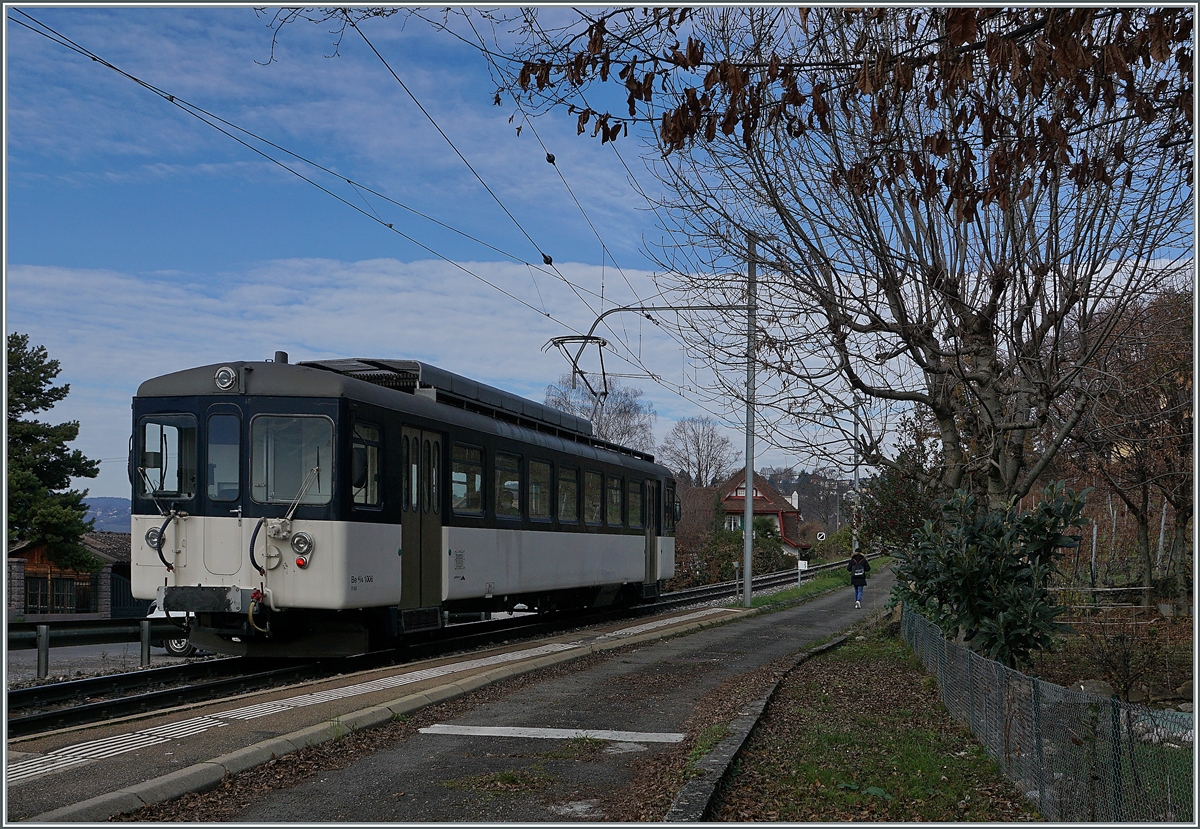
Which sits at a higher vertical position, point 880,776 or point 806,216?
point 806,216

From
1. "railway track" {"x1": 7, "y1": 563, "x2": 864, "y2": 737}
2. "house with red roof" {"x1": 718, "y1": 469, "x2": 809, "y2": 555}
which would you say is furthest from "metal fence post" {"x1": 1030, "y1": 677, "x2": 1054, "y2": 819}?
"house with red roof" {"x1": 718, "y1": 469, "x2": 809, "y2": 555}

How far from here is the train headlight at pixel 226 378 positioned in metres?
12.3

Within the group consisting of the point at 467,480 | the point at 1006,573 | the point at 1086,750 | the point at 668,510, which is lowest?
the point at 1086,750

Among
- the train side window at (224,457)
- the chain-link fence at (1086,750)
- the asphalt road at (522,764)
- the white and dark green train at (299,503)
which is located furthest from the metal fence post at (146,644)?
the chain-link fence at (1086,750)

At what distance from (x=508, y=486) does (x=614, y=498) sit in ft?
17.9

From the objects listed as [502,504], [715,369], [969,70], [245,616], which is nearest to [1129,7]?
[969,70]

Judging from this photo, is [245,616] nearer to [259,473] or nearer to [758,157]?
[259,473]

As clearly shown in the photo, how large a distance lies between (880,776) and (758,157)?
6.94 m

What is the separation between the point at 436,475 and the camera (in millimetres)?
14117

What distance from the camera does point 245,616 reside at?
39.5 ft

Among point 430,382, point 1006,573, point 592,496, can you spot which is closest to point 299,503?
point 430,382

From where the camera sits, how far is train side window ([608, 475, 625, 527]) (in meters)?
21.3

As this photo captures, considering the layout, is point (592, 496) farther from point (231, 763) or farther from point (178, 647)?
point (231, 763)

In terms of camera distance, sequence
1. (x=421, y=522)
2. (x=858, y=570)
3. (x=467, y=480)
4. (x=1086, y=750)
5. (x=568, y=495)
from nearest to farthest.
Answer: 1. (x=1086, y=750)
2. (x=421, y=522)
3. (x=467, y=480)
4. (x=568, y=495)
5. (x=858, y=570)
